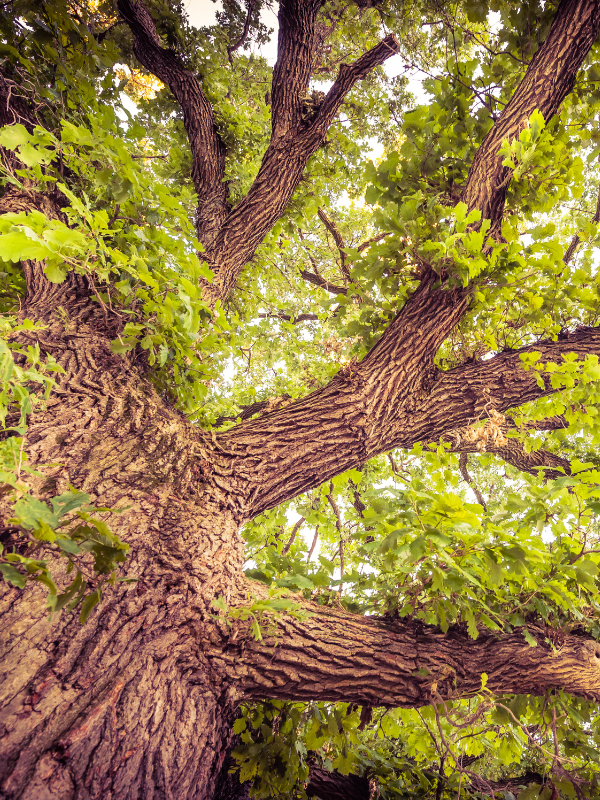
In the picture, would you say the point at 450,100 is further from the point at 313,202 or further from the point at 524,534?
the point at 524,534

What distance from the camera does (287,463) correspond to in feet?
7.06

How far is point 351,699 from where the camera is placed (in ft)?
5.41

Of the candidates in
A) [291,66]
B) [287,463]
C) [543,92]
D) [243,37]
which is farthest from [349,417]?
[243,37]

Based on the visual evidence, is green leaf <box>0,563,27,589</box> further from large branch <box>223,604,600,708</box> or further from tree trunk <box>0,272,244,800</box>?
large branch <box>223,604,600,708</box>

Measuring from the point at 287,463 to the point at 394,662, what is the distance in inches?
42.1

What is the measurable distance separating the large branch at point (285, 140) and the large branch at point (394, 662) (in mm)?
2677

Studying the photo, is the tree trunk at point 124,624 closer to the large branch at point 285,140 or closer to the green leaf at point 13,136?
the green leaf at point 13,136

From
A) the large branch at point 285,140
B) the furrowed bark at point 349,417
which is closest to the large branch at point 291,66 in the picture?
the large branch at point 285,140

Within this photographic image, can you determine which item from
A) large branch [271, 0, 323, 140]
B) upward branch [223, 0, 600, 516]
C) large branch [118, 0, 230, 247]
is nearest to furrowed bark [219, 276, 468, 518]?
upward branch [223, 0, 600, 516]

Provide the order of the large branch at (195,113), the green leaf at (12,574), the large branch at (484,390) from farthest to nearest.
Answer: the large branch at (195,113), the large branch at (484,390), the green leaf at (12,574)

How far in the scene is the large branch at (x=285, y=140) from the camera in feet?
10.8

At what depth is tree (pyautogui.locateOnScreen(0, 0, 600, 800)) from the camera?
3.91 ft

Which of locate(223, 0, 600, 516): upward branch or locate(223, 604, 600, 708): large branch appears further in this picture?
locate(223, 0, 600, 516): upward branch

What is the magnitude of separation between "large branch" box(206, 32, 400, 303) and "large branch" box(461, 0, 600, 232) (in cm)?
164
